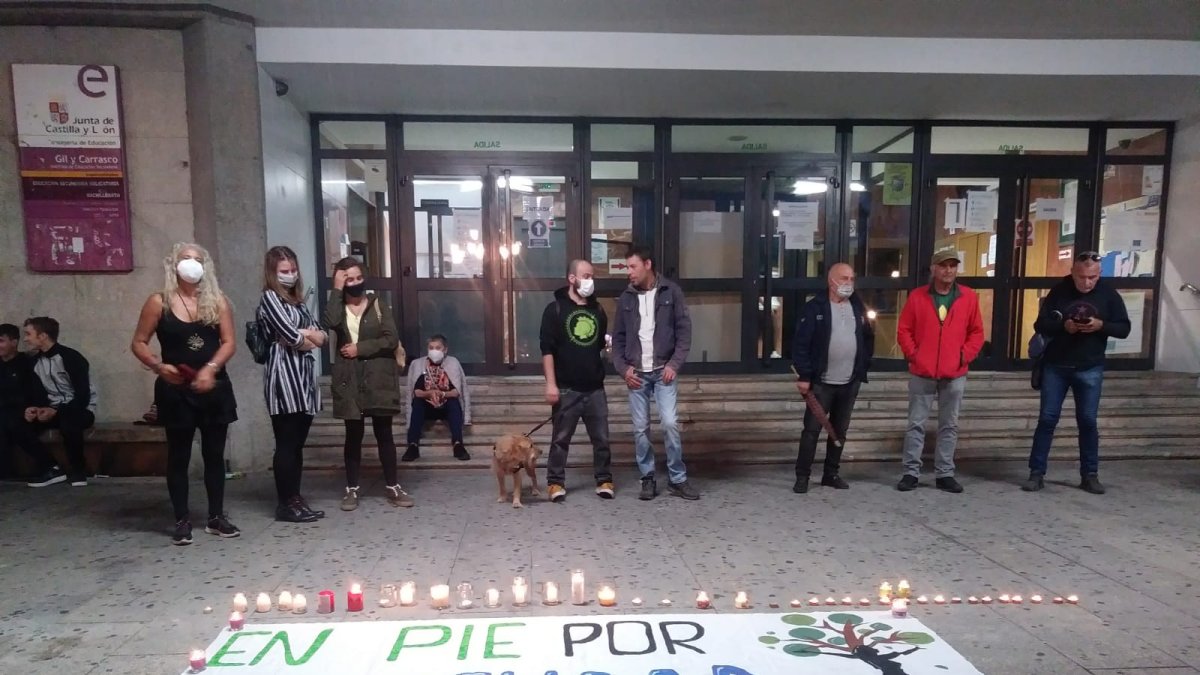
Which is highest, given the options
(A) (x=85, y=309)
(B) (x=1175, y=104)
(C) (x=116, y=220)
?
(B) (x=1175, y=104)

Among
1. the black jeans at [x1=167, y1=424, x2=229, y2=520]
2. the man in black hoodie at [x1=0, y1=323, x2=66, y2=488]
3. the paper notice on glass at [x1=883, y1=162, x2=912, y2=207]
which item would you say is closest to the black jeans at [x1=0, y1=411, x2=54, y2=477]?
the man in black hoodie at [x1=0, y1=323, x2=66, y2=488]

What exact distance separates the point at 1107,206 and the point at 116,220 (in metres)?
11.0

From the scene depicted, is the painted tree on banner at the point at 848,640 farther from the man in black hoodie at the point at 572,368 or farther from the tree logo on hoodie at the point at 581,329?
the tree logo on hoodie at the point at 581,329

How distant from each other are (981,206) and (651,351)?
5.41 m

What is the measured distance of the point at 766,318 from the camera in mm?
7605

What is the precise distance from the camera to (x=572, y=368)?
15.8 feet

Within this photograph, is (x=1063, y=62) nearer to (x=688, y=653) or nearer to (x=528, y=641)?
(x=688, y=653)

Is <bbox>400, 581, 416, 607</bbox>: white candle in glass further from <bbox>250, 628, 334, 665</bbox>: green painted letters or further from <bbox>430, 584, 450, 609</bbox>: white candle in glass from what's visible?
<bbox>250, 628, 334, 665</bbox>: green painted letters

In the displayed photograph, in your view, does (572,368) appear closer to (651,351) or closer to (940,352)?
(651,351)

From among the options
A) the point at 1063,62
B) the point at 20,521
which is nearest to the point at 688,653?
the point at 20,521

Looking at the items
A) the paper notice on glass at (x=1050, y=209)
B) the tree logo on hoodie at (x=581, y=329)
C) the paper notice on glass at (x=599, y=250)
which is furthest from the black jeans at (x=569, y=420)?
the paper notice on glass at (x=1050, y=209)

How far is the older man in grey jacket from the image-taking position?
4871 mm

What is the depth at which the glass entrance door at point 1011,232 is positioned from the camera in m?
7.52

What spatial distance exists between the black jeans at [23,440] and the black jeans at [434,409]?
3185 mm
